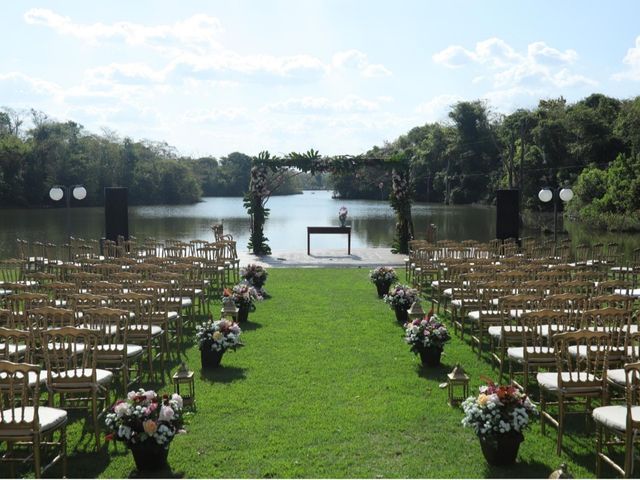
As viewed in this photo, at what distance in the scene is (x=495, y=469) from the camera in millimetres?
5105

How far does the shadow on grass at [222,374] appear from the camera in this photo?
7582 mm

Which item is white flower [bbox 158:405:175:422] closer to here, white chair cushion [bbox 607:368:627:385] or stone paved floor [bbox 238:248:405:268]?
white chair cushion [bbox 607:368:627:385]

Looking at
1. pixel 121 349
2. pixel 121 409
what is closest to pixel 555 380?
pixel 121 409

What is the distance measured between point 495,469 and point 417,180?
74.2m

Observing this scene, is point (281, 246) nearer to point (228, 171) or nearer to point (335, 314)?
point (335, 314)

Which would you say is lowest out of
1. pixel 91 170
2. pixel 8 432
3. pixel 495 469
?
pixel 495 469

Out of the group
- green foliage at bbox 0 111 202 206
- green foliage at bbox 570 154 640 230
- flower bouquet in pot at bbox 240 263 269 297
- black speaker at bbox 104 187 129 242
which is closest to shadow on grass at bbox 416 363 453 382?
flower bouquet in pot at bbox 240 263 269 297

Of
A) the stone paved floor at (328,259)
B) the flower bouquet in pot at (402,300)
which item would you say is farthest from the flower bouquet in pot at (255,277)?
the stone paved floor at (328,259)

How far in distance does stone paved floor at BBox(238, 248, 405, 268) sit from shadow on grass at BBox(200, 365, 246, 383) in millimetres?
11012

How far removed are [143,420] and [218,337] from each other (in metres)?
2.96

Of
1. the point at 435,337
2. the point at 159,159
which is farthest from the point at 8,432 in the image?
the point at 159,159

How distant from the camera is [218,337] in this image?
7.94m

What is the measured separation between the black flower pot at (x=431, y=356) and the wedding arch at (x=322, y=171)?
46.3 feet

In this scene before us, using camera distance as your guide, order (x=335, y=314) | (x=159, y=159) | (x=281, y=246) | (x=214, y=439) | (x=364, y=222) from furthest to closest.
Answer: (x=159, y=159), (x=364, y=222), (x=281, y=246), (x=335, y=314), (x=214, y=439)
